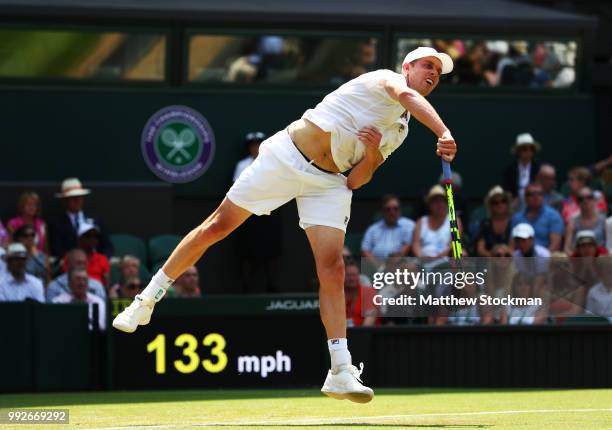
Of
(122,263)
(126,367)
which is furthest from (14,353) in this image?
(122,263)

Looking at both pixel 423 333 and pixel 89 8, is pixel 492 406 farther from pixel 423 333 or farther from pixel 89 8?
pixel 89 8

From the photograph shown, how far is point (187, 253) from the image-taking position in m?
8.48

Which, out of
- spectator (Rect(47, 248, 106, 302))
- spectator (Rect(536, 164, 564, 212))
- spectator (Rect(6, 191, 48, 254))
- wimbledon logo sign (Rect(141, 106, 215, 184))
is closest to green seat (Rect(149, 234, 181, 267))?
spectator (Rect(6, 191, 48, 254))

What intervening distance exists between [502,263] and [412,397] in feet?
4.19

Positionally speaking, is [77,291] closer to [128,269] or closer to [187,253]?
[128,269]

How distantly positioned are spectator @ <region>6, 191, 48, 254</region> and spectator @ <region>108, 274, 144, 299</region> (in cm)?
128

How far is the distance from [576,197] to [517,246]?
5.34 ft

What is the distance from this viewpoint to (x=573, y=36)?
17359 millimetres

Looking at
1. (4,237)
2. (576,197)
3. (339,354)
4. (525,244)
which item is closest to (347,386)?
(339,354)

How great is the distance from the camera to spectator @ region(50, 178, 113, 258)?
14539 millimetres

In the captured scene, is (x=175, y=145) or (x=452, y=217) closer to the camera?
(x=452, y=217)

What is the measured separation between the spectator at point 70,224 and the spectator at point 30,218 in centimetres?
15

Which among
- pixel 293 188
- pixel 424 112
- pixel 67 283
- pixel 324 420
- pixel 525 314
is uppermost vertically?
pixel 424 112

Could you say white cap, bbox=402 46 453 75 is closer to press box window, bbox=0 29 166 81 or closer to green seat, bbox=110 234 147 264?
green seat, bbox=110 234 147 264
